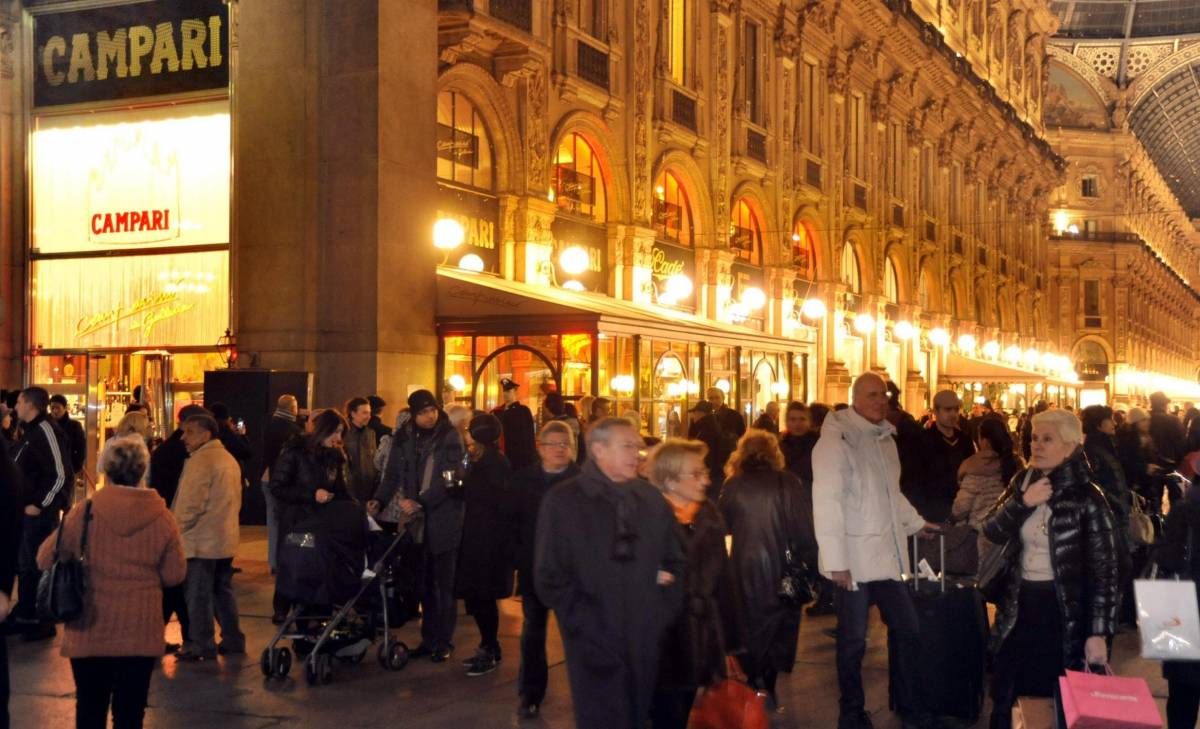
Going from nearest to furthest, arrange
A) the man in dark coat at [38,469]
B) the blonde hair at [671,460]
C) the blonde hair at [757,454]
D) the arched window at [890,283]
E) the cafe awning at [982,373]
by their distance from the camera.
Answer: the blonde hair at [671,460], the blonde hair at [757,454], the man in dark coat at [38,469], the arched window at [890,283], the cafe awning at [982,373]

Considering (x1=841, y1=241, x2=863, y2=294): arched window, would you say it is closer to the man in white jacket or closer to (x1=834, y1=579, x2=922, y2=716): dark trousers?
the man in white jacket

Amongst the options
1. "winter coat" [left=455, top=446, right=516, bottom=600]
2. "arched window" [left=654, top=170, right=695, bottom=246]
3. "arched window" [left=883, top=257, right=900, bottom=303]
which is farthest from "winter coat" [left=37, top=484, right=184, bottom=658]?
"arched window" [left=883, top=257, right=900, bottom=303]

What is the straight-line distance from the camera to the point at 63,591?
22.7 ft

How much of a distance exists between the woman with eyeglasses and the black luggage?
212 cm

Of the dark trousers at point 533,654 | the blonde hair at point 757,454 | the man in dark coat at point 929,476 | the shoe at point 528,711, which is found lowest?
the shoe at point 528,711

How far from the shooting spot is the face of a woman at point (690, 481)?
24.5 feet

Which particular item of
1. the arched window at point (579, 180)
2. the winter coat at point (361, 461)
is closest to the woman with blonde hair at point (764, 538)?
the winter coat at point (361, 461)

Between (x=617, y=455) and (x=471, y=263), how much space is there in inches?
618

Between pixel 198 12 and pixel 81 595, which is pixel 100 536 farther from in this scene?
pixel 198 12

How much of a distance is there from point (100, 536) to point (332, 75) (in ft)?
43.5

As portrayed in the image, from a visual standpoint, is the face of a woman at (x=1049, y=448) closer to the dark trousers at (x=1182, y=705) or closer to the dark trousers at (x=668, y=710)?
the dark trousers at (x=1182, y=705)

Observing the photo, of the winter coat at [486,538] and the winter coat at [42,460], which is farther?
the winter coat at [42,460]

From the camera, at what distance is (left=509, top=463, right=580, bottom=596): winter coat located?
974cm

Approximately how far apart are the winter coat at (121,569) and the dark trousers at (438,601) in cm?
393
